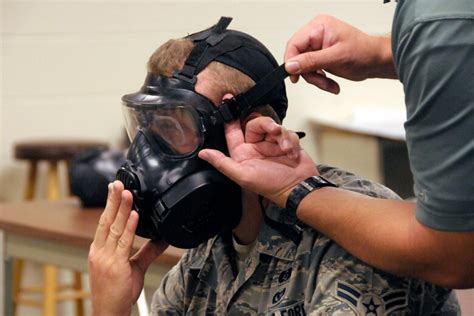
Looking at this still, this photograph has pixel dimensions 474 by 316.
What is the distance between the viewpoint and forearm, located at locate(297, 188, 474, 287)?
137 centimetres

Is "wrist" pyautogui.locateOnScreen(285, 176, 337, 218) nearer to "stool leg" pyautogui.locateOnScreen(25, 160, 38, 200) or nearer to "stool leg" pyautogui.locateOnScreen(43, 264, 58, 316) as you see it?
"stool leg" pyautogui.locateOnScreen(43, 264, 58, 316)

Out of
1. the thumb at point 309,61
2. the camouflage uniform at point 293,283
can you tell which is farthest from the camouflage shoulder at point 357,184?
the thumb at point 309,61

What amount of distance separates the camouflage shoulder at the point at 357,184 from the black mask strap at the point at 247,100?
7.2 inches

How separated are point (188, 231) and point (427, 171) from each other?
532mm

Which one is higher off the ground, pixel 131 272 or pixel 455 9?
pixel 455 9

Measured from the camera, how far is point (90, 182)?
3.48 metres

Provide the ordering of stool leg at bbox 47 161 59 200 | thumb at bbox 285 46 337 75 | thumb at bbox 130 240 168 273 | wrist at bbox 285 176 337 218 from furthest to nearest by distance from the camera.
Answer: stool leg at bbox 47 161 59 200 → thumb at bbox 130 240 168 273 → thumb at bbox 285 46 337 75 → wrist at bbox 285 176 337 218

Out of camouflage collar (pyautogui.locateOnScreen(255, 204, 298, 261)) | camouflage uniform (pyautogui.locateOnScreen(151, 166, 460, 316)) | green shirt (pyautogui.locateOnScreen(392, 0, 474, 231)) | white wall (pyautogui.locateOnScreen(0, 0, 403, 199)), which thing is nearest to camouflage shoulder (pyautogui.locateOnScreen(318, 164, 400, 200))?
camouflage uniform (pyautogui.locateOnScreen(151, 166, 460, 316))

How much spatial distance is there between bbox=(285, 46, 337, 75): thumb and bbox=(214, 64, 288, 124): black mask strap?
0.05 meters

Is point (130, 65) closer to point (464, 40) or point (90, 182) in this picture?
point (90, 182)

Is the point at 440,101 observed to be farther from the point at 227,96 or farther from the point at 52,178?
the point at 52,178

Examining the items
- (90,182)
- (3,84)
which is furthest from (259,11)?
(90,182)

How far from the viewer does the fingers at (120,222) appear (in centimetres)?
173

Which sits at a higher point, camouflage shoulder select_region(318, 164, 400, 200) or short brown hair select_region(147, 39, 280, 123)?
short brown hair select_region(147, 39, 280, 123)
